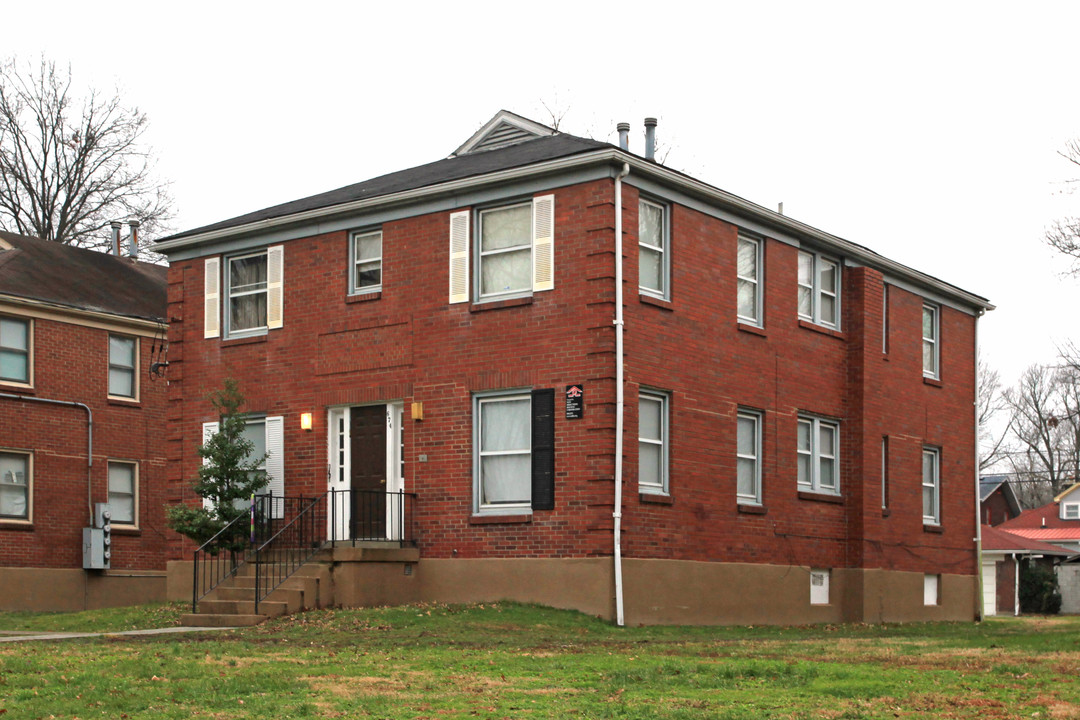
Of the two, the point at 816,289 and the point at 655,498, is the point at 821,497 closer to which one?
the point at 816,289

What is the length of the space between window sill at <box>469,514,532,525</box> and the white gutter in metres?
4.99

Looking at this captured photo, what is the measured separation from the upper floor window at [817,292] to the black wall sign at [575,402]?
6.43 meters

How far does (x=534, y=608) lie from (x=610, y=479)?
208cm

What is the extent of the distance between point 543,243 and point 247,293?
638cm

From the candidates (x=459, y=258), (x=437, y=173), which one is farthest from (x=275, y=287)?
(x=459, y=258)

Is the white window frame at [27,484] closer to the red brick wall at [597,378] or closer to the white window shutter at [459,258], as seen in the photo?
the red brick wall at [597,378]

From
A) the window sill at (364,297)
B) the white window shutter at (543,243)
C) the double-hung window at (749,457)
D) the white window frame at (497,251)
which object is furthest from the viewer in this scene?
the double-hung window at (749,457)

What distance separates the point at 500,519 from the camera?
20750 millimetres

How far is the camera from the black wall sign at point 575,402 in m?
20.1

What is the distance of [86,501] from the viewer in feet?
98.9

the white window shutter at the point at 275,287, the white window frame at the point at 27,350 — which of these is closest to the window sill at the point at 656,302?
the white window shutter at the point at 275,287

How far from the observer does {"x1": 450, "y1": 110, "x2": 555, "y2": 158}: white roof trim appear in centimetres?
2562

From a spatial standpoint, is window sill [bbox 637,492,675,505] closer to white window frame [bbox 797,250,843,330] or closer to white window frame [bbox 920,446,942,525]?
white window frame [bbox 797,250,843,330]

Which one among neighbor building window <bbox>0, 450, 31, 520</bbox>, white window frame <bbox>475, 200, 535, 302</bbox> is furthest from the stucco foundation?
white window frame <bbox>475, 200, 535, 302</bbox>
